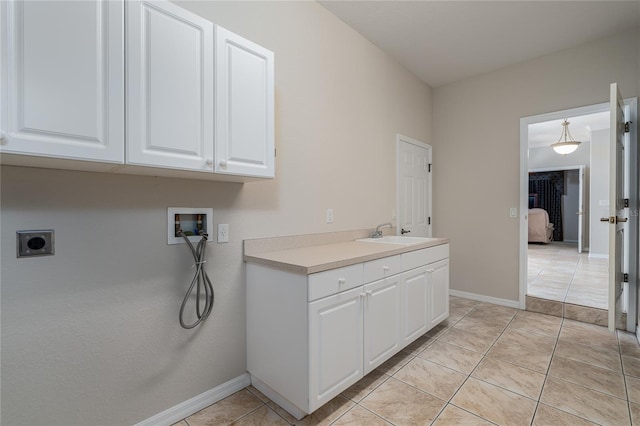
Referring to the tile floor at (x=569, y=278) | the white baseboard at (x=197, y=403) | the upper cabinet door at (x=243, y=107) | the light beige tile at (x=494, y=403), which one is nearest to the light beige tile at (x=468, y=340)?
the light beige tile at (x=494, y=403)

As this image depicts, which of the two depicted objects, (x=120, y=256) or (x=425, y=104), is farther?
(x=425, y=104)

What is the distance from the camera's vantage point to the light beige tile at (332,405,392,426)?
164 centimetres

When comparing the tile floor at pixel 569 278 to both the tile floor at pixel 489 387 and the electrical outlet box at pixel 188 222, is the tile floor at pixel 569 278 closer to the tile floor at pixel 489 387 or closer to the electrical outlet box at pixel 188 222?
the tile floor at pixel 489 387

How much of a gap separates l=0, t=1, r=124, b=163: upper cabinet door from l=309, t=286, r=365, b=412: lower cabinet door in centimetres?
120

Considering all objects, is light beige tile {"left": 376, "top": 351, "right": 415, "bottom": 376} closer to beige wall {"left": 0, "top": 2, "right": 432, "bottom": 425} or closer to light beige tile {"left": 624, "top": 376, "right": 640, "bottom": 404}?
beige wall {"left": 0, "top": 2, "right": 432, "bottom": 425}

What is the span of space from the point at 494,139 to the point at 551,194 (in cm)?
691

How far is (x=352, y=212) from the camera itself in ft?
9.31

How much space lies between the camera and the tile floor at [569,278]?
11.3ft

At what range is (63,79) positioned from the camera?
1.09m

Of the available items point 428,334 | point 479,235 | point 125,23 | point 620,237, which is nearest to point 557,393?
point 428,334

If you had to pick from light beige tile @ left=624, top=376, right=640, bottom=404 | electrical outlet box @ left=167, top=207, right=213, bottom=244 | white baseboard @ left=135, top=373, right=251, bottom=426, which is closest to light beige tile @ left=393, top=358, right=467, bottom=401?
light beige tile @ left=624, top=376, right=640, bottom=404

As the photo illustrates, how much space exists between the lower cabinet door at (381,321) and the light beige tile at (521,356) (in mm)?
861

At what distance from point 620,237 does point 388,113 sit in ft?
7.96

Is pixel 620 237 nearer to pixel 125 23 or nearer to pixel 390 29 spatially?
pixel 390 29
